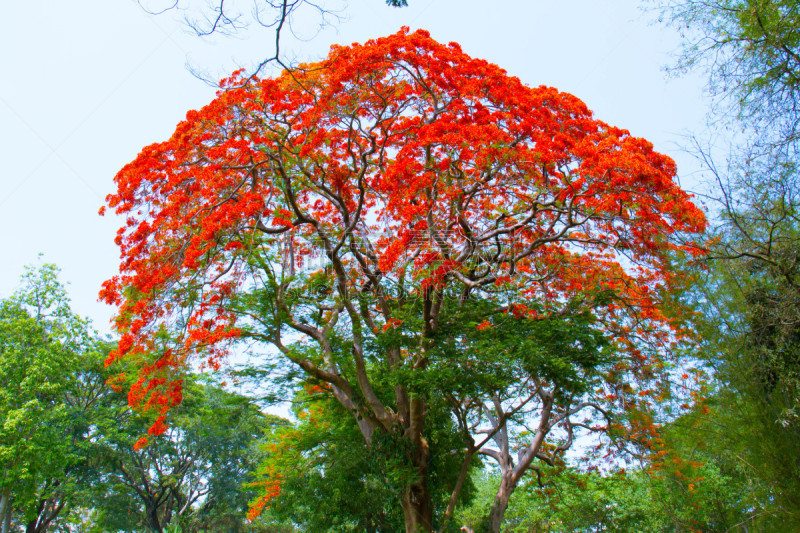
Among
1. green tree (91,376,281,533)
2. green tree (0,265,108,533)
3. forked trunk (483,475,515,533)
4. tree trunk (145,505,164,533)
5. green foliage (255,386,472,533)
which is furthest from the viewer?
tree trunk (145,505,164,533)

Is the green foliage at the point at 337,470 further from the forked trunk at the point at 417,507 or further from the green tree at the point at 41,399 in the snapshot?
the green tree at the point at 41,399

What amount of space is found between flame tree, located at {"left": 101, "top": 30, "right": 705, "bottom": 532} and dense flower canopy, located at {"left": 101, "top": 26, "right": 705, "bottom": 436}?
0.10 ft

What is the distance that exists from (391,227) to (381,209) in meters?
0.55

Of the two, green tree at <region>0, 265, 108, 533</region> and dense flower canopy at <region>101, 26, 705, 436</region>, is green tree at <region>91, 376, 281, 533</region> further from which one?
dense flower canopy at <region>101, 26, 705, 436</region>

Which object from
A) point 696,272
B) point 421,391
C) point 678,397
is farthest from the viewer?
point 678,397

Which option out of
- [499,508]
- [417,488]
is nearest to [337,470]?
[417,488]

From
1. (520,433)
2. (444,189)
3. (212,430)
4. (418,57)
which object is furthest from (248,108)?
(212,430)

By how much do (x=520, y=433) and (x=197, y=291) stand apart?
7.58m

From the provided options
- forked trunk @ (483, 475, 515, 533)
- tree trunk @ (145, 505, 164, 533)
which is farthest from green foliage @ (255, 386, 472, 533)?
tree trunk @ (145, 505, 164, 533)

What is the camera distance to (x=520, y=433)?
1101 cm

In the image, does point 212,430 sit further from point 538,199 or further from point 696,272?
point 696,272

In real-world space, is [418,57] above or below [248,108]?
above

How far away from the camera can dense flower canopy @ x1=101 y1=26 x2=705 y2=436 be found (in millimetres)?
6727

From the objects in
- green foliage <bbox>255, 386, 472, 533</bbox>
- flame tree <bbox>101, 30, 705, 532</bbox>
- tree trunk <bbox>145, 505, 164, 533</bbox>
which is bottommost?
tree trunk <bbox>145, 505, 164, 533</bbox>
